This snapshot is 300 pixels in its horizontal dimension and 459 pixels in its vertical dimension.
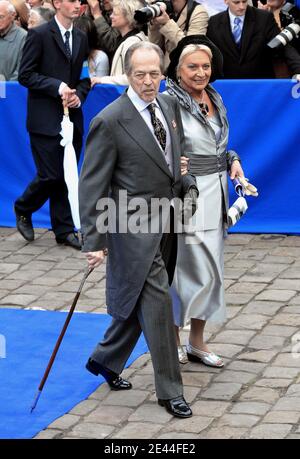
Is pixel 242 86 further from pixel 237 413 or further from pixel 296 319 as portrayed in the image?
pixel 237 413

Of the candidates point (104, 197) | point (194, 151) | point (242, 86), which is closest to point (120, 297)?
point (104, 197)

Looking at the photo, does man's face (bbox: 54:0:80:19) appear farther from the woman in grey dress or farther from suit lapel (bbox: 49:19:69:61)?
the woman in grey dress

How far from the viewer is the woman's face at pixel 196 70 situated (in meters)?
6.41

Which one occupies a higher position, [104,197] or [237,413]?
[104,197]

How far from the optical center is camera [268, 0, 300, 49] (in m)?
9.37

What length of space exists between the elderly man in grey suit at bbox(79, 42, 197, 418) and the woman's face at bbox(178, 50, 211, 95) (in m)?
0.43

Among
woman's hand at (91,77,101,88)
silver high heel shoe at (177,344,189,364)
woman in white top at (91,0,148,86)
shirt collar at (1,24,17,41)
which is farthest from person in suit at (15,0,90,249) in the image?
silver high heel shoe at (177,344,189,364)

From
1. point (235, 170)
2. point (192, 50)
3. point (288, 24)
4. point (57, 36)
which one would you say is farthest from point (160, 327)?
point (288, 24)

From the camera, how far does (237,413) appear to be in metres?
5.95

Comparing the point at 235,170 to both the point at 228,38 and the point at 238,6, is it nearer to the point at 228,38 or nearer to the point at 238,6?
the point at 228,38

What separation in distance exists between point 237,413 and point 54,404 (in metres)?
0.98

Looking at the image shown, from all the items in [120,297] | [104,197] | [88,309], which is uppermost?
[104,197]

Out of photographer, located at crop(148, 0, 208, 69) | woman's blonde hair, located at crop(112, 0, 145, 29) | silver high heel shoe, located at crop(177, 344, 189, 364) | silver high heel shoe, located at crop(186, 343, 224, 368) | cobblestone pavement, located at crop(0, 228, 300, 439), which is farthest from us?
woman's blonde hair, located at crop(112, 0, 145, 29)

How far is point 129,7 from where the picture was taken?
32.0 feet
